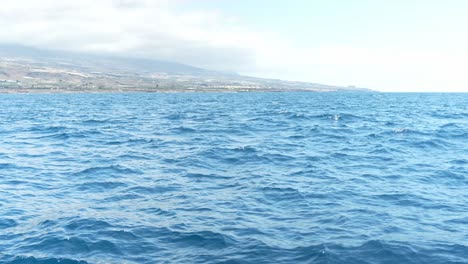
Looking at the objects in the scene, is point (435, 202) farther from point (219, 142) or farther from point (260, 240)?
point (219, 142)

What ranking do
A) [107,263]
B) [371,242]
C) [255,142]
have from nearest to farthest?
[107,263]
[371,242]
[255,142]

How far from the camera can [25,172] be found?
85.8ft

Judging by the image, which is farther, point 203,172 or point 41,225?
point 203,172

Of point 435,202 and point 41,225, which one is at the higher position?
point 435,202

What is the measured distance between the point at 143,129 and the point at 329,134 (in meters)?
21.6

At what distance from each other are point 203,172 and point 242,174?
8.06 ft

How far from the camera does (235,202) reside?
19.6 m

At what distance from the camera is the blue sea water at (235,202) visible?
14.0 metres

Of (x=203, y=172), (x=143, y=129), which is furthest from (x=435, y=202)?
(x=143, y=129)

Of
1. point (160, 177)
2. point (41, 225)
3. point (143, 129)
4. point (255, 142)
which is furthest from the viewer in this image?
point (143, 129)

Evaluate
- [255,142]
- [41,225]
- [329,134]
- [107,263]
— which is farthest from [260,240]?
[329,134]

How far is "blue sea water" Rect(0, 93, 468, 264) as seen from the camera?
1395 centimetres

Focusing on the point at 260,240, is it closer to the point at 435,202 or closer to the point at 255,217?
the point at 255,217

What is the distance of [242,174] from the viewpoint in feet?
83.7
